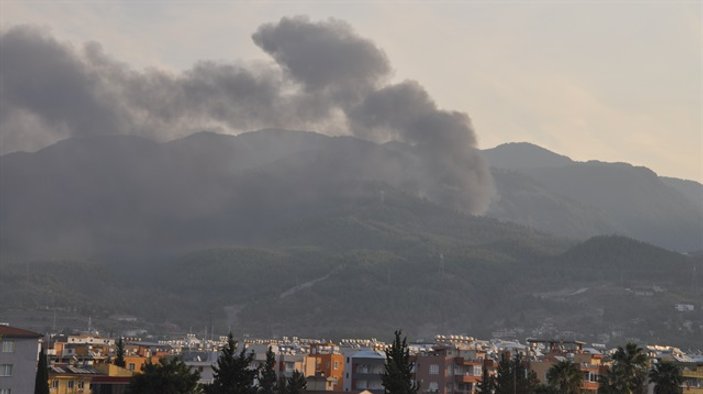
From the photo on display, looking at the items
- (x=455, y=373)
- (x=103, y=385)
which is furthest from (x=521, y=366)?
(x=103, y=385)

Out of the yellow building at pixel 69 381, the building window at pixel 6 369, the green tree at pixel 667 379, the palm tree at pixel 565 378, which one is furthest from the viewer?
the yellow building at pixel 69 381

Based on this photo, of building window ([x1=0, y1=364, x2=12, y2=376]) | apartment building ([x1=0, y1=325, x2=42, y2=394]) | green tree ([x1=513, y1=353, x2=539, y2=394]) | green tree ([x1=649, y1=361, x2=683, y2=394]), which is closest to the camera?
apartment building ([x1=0, y1=325, x2=42, y2=394])

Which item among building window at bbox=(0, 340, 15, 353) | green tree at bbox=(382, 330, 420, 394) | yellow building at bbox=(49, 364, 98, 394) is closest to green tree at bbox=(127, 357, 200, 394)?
green tree at bbox=(382, 330, 420, 394)

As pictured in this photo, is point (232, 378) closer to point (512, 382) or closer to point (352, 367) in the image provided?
point (512, 382)

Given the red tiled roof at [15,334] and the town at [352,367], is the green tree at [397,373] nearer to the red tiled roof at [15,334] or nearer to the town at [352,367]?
the town at [352,367]

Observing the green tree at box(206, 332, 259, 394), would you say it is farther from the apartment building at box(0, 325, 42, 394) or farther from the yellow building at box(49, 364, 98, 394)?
the yellow building at box(49, 364, 98, 394)

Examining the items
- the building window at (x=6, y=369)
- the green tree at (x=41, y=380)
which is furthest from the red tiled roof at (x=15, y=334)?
the building window at (x=6, y=369)

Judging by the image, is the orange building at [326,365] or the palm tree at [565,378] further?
the orange building at [326,365]

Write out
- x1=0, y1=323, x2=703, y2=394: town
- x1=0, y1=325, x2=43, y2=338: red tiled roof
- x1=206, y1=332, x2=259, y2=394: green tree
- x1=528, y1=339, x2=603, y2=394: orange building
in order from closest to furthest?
x1=206, y1=332, x2=259, y2=394: green tree, x1=0, y1=323, x2=703, y2=394: town, x1=0, y1=325, x2=43, y2=338: red tiled roof, x1=528, y1=339, x2=603, y2=394: orange building
